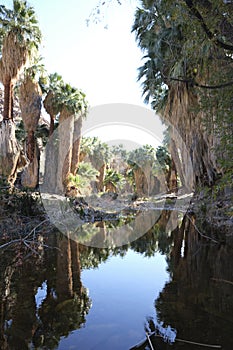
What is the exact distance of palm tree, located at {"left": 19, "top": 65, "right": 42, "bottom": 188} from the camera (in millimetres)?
18297

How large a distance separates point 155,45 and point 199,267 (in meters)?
12.0

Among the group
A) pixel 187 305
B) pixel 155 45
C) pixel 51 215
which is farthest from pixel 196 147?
pixel 187 305

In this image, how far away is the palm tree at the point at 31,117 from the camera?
18.3 m

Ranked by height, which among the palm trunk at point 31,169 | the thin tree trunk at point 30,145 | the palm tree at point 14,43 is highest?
the palm tree at point 14,43

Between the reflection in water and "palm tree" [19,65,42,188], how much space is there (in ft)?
39.7

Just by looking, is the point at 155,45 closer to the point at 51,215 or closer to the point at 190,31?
the point at 190,31

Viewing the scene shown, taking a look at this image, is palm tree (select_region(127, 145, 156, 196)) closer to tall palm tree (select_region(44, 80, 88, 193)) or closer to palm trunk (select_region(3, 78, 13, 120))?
tall palm tree (select_region(44, 80, 88, 193))

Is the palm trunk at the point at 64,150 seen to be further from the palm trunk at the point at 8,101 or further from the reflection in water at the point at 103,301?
the reflection in water at the point at 103,301

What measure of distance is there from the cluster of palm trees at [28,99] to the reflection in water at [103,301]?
6.99 meters

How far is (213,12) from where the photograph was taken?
5047 millimetres

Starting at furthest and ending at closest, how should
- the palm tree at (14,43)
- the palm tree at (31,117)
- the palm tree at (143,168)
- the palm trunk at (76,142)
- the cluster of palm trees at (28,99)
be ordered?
the palm tree at (143,168)
the palm trunk at (76,142)
the palm tree at (31,117)
the palm tree at (14,43)
the cluster of palm trees at (28,99)

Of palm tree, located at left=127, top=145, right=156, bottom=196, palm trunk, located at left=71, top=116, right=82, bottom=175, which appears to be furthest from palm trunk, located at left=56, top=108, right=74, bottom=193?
palm tree, located at left=127, top=145, right=156, bottom=196

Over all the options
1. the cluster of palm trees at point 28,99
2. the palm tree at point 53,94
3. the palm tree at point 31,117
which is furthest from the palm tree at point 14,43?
the palm tree at point 53,94

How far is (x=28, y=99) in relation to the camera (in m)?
18.6
